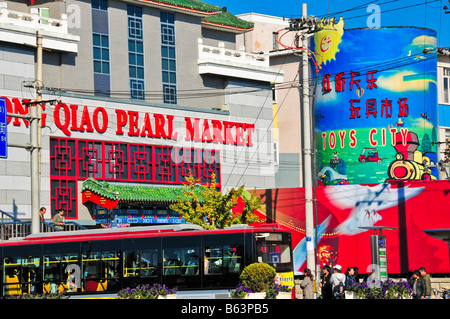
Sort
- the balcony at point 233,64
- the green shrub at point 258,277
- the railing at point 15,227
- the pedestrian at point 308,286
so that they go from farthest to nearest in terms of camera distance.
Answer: the balcony at point 233,64 → the railing at point 15,227 → the pedestrian at point 308,286 → the green shrub at point 258,277

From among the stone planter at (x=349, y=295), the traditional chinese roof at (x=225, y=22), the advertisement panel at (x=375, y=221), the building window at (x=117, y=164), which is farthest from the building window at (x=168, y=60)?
the stone planter at (x=349, y=295)

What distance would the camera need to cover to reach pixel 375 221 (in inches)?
1578

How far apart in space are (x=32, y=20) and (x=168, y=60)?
10.4 metres

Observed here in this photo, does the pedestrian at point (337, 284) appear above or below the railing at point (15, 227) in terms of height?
below

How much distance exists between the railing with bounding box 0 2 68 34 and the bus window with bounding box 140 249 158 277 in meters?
19.2

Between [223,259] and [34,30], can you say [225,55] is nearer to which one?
[34,30]

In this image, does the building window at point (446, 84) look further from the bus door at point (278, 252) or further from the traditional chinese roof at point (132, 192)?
the bus door at point (278, 252)

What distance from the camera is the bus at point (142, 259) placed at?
2884cm

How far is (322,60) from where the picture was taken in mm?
67812

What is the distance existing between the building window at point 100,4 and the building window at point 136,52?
5.74 ft

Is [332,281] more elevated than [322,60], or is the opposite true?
[322,60]
